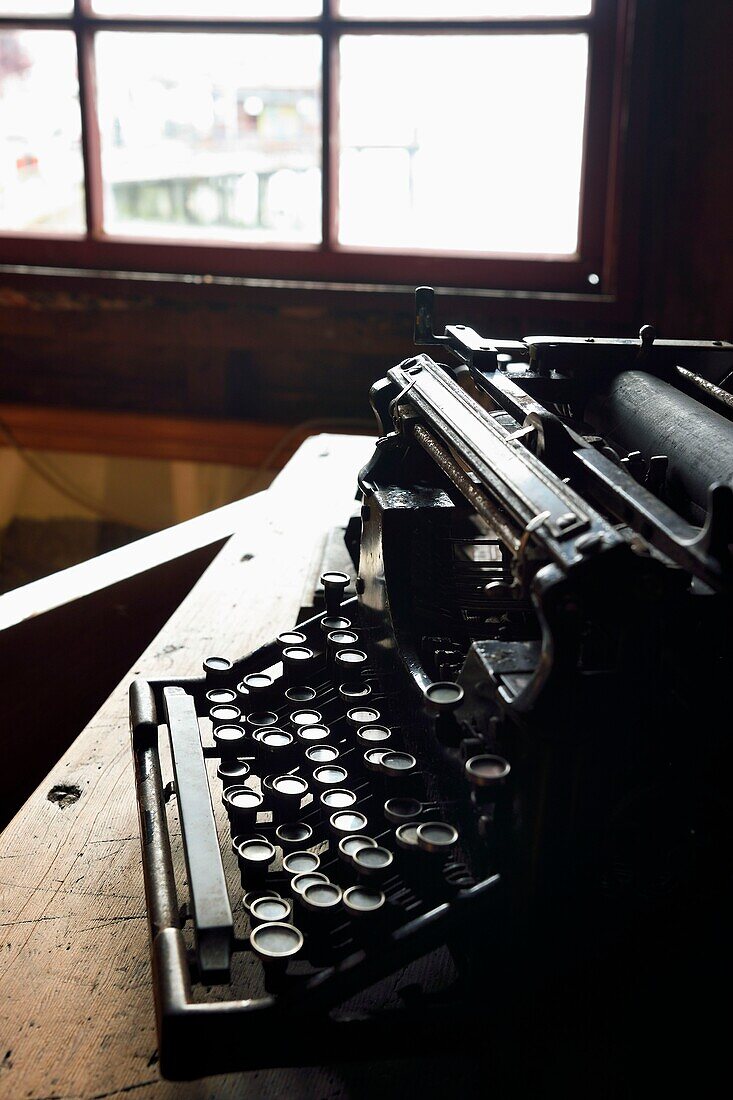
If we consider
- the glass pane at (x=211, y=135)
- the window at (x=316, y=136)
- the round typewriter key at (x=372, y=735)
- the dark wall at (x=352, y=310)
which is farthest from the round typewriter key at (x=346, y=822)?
the glass pane at (x=211, y=135)

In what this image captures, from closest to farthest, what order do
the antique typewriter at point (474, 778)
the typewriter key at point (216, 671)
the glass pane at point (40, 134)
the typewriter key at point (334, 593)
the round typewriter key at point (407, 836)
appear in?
the antique typewriter at point (474, 778) < the round typewriter key at point (407, 836) < the typewriter key at point (216, 671) < the typewriter key at point (334, 593) < the glass pane at point (40, 134)

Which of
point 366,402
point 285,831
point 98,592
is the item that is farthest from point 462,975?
point 366,402

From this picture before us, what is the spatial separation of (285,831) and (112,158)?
3112mm

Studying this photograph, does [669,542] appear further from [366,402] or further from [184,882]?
[366,402]

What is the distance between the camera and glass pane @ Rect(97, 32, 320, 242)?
3363 millimetres

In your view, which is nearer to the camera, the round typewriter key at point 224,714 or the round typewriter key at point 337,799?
the round typewriter key at point 337,799

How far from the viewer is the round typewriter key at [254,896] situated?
3.08 ft

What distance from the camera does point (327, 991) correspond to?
0.82 m

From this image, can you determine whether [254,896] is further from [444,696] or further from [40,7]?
[40,7]

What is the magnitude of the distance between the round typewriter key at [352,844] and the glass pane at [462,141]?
9.06ft

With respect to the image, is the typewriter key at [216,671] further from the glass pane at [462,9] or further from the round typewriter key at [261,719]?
the glass pane at [462,9]

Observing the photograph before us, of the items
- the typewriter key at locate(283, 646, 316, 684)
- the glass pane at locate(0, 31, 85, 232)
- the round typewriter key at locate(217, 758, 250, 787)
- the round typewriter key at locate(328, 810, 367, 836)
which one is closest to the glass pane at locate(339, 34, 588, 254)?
the glass pane at locate(0, 31, 85, 232)

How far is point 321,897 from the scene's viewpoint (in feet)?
2.93

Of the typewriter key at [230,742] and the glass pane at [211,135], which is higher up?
the glass pane at [211,135]
